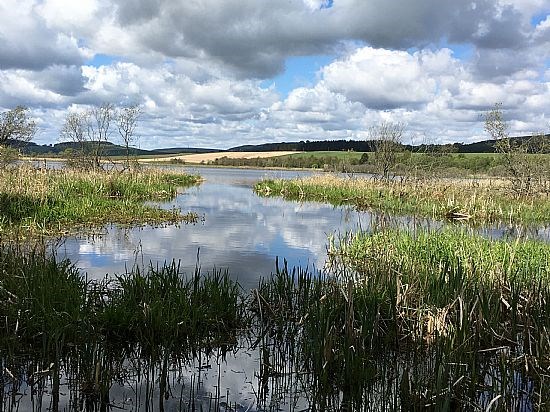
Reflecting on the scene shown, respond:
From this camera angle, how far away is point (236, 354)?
5.84 meters

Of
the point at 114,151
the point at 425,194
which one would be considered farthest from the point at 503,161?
the point at 114,151

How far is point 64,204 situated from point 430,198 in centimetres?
1611

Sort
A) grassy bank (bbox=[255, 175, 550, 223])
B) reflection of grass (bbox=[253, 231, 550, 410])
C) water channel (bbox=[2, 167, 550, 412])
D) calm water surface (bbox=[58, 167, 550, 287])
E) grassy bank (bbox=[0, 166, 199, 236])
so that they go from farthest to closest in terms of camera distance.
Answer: grassy bank (bbox=[255, 175, 550, 223]), grassy bank (bbox=[0, 166, 199, 236]), calm water surface (bbox=[58, 167, 550, 287]), water channel (bbox=[2, 167, 550, 412]), reflection of grass (bbox=[253, 231, 550, 410])

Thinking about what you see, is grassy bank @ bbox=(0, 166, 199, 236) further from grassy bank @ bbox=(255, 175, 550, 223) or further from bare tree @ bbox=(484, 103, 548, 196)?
bare tree @ bbox=(484, 103, 548, 196)

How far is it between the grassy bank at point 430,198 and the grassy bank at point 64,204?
904 cm

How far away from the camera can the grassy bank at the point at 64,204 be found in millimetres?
13885

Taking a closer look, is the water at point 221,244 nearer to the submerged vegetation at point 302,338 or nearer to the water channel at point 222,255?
the water channel at point 222,255

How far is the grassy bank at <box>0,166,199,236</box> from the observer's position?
13.9 meters

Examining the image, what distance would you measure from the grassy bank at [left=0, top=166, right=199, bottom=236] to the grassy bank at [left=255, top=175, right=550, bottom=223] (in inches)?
356

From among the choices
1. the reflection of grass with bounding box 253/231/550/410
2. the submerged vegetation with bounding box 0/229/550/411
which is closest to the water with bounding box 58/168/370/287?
the submerged vegetation with bounding box 0/229/550/411

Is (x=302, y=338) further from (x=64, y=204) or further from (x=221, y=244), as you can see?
(x=64, y=204)

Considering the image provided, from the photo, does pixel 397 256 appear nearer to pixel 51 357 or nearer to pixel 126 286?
pixel 126 286

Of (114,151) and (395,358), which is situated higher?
(114,151)

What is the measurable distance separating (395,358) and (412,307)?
0.92 meters
